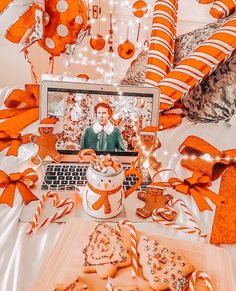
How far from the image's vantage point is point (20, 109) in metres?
1.51

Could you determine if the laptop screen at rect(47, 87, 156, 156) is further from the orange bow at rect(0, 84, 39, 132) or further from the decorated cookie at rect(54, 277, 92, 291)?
the decorated cookie at rect(54, 277, 92, 291)

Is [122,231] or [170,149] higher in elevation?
[170,149]

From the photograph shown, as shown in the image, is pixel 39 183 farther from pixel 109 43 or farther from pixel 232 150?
pixel 109 43

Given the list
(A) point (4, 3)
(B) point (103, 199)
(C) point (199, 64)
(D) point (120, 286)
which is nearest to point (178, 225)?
(B) point (103, 199)

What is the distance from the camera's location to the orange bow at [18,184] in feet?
3.13

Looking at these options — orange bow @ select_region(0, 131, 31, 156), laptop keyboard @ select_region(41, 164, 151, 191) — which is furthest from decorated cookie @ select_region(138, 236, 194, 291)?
orange bow @ select_region(0, 131, 31, 156)

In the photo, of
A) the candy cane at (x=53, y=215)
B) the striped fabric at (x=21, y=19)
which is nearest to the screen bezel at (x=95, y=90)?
the candy cane at (x=53, y=215)

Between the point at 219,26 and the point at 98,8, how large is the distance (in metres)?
0.77

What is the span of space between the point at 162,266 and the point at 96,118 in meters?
0.63

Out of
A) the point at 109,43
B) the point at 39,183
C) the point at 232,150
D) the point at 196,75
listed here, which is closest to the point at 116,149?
the point at 39,183

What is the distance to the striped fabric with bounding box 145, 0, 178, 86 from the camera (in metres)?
1.60

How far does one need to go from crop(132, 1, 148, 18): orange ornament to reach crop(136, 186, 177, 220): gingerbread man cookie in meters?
1.21

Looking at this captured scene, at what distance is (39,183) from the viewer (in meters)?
1.05

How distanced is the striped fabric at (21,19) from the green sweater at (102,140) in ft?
1.73
